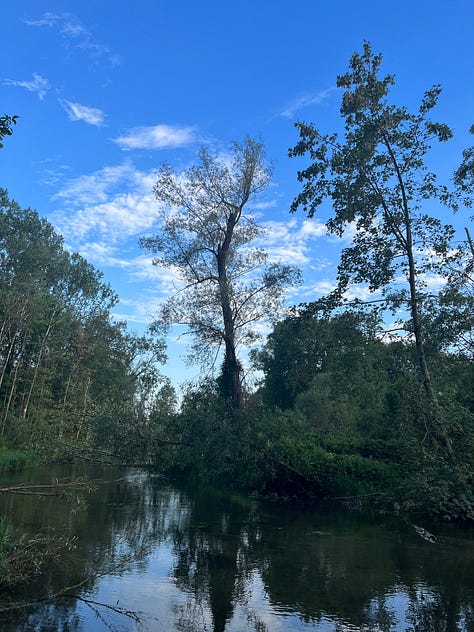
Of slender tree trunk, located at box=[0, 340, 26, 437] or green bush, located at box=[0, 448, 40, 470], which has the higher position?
slender tree trunk, located at box=[0, 340, 26, 437]

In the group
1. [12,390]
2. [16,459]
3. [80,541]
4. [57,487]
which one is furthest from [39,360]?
[57,487]

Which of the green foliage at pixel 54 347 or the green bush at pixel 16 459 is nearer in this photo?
the green bush at pixel 16 459

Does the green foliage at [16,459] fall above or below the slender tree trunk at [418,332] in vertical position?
below

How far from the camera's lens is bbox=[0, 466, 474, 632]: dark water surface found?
6312 mm

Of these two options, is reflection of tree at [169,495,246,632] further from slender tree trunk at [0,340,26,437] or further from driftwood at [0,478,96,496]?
slender tree trunk at [0,340,26,437]

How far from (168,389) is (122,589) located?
40.1 meters

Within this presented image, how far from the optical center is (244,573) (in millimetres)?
8375

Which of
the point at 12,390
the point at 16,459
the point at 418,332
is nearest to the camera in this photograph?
the point at 418,332

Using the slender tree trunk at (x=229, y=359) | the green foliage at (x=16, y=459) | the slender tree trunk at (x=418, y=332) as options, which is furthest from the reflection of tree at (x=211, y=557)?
the green foliage at (x=16, y=459)

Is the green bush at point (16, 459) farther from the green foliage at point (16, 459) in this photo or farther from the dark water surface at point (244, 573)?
the dark water surface at point (244, 573)

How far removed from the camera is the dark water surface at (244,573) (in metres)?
6.31

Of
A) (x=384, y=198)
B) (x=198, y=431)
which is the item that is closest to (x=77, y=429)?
(x=198, y=431)

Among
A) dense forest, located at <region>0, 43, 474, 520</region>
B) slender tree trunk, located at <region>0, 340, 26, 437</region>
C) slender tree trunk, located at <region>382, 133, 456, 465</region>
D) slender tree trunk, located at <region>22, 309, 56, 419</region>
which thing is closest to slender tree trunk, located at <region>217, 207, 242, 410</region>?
dense forest, located at <region>0, 43, 474, 520</region>

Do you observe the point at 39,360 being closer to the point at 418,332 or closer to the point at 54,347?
the point at 54,347
